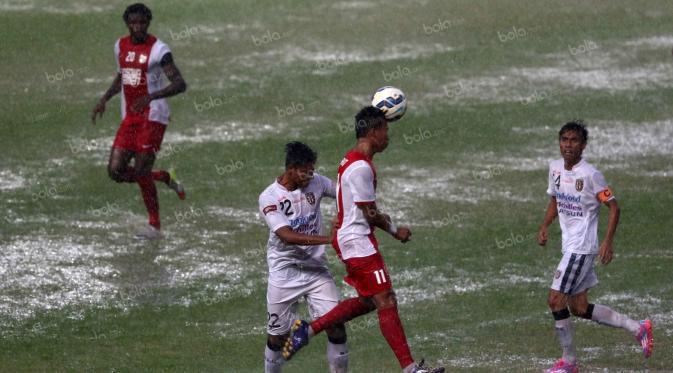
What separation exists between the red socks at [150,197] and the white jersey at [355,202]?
6851 mm

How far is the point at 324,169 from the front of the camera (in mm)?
20328

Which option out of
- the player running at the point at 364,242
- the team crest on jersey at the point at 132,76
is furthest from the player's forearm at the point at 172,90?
the player running at the point at 364,242

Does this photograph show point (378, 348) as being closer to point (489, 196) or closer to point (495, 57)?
point (489, 196)

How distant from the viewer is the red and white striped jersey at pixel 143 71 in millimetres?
17078

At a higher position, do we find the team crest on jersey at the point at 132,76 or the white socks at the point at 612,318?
the team crest on jersey at the point at 132,76

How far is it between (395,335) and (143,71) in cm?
772

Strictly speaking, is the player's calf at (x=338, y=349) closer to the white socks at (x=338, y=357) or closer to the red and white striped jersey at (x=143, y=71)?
the white socks at (x=338, y=357)

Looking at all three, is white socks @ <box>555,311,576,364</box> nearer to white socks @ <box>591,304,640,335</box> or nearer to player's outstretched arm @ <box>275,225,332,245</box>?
white socks @ <box>591,304,640,335</box>

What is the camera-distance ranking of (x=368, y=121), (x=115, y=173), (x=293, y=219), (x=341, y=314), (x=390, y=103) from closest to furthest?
(x=368, y=121) < (x=341, y=314) < (x=293, y=219) < (x=390, y=103) < (x=115, y=173)

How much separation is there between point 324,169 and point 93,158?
4002 mm

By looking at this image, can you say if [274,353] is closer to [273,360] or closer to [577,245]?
[273,360]

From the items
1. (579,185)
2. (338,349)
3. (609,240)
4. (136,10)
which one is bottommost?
(338,349)

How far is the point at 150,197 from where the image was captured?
17312 mm

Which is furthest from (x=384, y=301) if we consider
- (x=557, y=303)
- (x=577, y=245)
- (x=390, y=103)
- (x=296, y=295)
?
(x=577, y=245)
